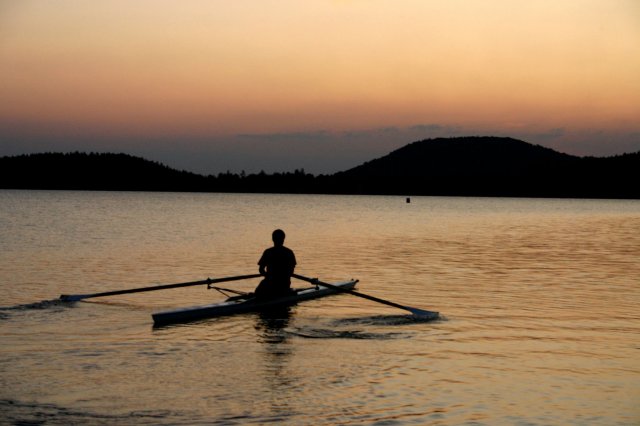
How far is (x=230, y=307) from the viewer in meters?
17.4

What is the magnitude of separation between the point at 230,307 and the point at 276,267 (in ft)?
4.66

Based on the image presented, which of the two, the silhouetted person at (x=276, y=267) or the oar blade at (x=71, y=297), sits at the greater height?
the silhouetted person at (x=276, y=267)

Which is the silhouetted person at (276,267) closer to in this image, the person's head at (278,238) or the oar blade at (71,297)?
the person's head at (278,238)

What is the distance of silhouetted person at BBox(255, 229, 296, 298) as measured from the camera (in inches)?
696

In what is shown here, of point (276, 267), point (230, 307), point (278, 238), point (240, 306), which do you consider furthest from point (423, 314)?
point (230, 307)

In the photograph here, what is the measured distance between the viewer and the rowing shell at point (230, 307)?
634 inches

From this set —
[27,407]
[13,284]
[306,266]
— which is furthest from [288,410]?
[306,266]

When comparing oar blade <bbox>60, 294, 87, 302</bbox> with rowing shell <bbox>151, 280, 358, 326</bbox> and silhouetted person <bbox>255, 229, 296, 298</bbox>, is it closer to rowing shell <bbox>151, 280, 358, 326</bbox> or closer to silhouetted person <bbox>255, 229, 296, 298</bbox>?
rowing shell <bbox>151, 280, 358, 326</bbox>

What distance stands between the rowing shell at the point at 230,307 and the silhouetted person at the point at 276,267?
0.68 ft

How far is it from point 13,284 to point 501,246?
88.7ft

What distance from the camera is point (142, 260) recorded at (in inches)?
1303

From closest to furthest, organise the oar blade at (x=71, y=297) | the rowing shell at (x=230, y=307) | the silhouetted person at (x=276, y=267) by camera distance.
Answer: the rowing shell at (x=230, y=307) < the silhouetted person at (x=276, y=267) < the oar blade at (x=71, y=297)

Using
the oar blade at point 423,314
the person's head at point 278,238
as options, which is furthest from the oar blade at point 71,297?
the oar blade at point 423,314

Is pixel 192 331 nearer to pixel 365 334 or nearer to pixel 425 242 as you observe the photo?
pixel 365 334
